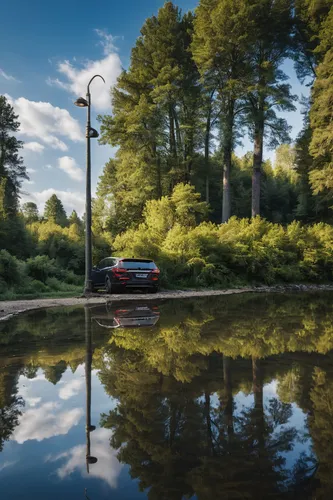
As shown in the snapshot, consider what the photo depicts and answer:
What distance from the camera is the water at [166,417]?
203 centimetres

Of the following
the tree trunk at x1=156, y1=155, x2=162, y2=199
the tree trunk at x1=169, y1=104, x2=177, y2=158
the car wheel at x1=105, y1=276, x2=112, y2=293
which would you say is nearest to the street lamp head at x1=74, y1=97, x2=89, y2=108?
the car wheel at x1=105, y1=276, x2=112, y2=293

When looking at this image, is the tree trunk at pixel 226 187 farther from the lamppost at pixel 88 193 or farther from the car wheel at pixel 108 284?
the lamppost at pixel 88 193

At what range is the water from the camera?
6.64ft

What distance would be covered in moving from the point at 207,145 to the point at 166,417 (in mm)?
28849

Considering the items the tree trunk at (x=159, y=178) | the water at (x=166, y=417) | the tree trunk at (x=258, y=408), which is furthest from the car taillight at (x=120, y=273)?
the tree trunk at (x=159, y=178)

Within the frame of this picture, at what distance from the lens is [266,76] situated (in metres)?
25.1

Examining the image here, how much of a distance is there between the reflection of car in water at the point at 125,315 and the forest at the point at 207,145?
6.24 m

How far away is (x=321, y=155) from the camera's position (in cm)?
2483

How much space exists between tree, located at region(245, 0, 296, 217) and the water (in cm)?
2146

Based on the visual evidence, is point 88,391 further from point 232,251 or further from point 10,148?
point 10,148

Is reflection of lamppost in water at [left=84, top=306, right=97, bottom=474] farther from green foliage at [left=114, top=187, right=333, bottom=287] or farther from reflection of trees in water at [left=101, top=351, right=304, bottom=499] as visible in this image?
green foliage at [left=114, top=187, right=333, bottom=287]

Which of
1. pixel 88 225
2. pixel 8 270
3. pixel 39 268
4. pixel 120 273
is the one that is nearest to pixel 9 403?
pixel 88 225

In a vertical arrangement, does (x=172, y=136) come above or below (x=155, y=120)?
below

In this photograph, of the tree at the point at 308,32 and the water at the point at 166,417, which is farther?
the tree at the point at 308,32
